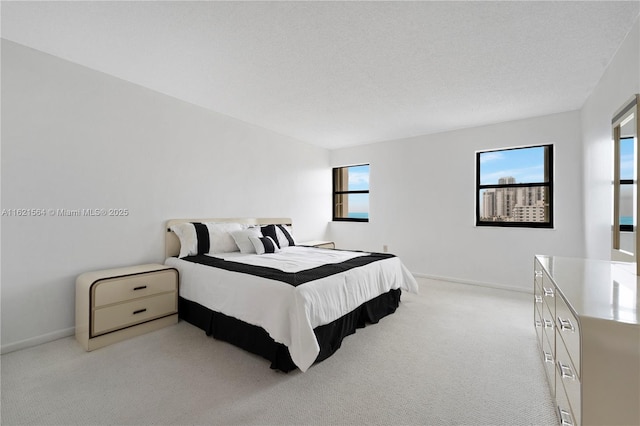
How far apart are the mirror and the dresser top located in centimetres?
17

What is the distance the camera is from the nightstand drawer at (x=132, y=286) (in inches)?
96.6

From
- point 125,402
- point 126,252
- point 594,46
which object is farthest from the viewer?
point 126,252

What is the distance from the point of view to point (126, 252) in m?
3.10

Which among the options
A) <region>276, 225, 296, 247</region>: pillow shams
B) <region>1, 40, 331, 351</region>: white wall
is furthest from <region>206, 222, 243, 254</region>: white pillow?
<region>276, 225, 296, 247</region>: pillow shams

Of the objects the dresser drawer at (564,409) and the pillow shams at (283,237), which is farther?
the pillow shams at (283,237)

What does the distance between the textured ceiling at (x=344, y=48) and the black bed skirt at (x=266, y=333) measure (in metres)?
2.27

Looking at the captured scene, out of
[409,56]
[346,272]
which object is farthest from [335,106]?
[346,272]

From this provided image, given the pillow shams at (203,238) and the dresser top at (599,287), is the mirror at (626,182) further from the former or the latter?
the pillow shams at (203,238)

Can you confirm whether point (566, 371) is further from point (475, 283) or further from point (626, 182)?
point (475, 283)

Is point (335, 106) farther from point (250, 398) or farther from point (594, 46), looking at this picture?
point (250, 398)

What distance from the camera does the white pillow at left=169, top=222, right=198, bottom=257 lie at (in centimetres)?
334

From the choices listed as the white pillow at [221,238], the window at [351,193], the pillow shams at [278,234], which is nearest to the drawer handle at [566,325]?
the pillow shams at [278,234]

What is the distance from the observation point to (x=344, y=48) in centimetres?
241

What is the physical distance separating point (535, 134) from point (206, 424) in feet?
16.3
